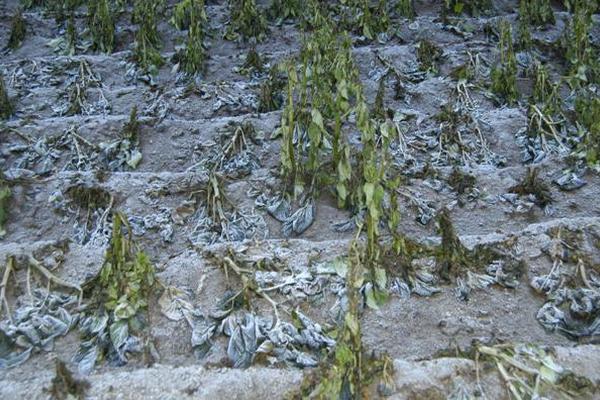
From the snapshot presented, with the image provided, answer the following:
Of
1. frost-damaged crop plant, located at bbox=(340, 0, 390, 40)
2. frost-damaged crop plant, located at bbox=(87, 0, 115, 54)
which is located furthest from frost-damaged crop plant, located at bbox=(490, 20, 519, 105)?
frost-damaged crop plant, located at bbox=(87, 0, 115, 54)

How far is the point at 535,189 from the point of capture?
3469mm

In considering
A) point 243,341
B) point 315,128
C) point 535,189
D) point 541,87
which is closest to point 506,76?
point 541,87

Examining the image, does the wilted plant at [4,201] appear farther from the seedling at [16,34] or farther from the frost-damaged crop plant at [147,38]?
the seedling at [16,34]

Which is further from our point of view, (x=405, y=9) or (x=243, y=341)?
(x=405, y=9)

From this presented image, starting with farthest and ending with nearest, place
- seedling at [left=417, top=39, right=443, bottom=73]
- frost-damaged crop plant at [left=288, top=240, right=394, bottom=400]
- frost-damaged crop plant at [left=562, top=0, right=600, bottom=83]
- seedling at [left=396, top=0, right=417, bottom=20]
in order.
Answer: seedling at [left=396, top=0, right=417, bottom=20] → seedling at [left=417, top=39, right=443, bottom=73] → frost-damaged crop plant at [left=562, top=0, right=600, bottom=83] → frost-damaged crop plant at [left=288, top=240, right=394, bottom=400]

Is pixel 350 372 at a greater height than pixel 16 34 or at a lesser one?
lesser

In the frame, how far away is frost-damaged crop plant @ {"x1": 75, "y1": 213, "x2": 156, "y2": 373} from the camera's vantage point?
2.48 meters

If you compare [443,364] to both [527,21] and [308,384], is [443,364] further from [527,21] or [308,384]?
[527,21]

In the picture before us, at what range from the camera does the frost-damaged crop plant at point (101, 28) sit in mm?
5188

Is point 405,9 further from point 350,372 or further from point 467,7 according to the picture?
point 350,372

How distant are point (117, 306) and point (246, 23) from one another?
3.38 meters

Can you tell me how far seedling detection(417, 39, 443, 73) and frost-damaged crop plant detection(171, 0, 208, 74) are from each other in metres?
1.68

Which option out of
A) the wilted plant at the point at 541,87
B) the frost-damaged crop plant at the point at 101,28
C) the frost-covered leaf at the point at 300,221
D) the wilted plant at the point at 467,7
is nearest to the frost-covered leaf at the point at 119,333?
the frost-covered leaf at the point at 300,221

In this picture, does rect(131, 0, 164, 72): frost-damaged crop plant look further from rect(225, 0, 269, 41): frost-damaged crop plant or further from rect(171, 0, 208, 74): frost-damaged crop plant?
rect(225, 0, 269, 41): frost-damaged crop plant
